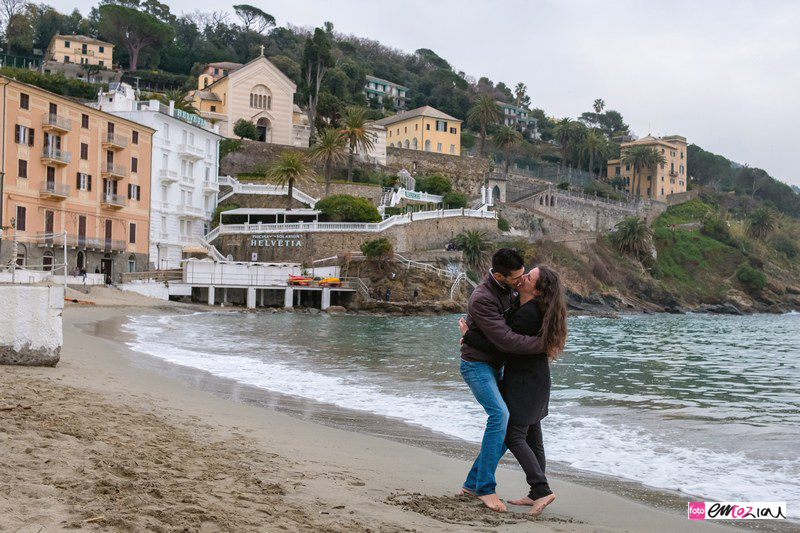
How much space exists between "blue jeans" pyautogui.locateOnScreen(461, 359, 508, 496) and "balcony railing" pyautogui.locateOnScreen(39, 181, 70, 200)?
45.8 meters

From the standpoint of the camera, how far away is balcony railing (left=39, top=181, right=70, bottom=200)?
4591 centimetres

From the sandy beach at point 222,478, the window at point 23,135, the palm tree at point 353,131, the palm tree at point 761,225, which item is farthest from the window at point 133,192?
the palm tree at point 761,225

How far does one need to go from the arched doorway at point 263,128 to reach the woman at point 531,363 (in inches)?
2886

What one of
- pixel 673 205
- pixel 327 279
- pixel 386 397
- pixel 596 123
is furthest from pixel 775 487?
pixel 596 123

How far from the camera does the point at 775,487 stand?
741 cm

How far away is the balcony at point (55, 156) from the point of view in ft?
152

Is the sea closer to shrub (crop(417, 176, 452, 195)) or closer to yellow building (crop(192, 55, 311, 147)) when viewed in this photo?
shrub (crop(417, 176, 452, 195))

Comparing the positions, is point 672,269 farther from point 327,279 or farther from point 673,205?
point 327,279

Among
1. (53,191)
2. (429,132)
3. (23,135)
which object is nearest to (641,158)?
(429,132)

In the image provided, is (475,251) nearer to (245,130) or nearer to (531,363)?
(245,130)

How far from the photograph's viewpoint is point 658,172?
10950cm

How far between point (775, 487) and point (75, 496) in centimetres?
643

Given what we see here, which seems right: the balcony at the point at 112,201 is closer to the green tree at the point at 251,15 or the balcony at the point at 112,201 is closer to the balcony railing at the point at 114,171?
the balcony railing at the point at 114,171

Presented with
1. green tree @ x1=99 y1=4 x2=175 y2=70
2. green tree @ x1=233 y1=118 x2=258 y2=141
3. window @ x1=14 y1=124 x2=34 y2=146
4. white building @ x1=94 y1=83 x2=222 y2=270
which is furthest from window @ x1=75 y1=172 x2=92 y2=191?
green tree @ x1=99 y1=4 x2=175 y2=70
